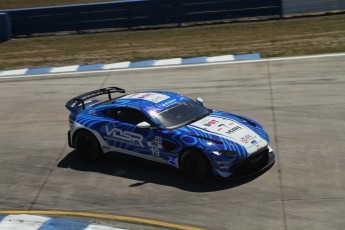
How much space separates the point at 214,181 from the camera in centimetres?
1048

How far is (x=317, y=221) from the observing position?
344 inches

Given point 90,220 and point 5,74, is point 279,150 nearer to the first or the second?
point 90,220

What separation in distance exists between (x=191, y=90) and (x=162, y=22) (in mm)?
8810

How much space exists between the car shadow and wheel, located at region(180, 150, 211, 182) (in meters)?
0.14

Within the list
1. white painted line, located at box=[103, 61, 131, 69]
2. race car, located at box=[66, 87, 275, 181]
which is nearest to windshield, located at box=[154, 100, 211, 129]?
race car, located at box=[66, 87, 275, 181]

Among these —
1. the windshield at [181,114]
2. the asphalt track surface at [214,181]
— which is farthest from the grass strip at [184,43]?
the windshield at [181,114]

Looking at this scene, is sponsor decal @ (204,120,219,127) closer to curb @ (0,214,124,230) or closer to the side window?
the side window

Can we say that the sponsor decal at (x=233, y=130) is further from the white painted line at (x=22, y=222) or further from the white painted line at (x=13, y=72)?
the white painted line at (x=13, y=72)

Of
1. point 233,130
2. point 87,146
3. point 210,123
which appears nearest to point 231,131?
point 233,130

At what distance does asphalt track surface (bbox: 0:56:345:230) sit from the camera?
940cm

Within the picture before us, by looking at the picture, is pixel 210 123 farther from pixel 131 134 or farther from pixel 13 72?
pixel 13 72

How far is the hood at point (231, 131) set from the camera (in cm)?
1037

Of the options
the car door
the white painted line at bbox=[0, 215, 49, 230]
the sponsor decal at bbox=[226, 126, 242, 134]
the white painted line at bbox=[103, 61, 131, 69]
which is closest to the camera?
the white painted line at bbox=[0, 215, 49, 230]

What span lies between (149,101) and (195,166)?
1861 millimetres
